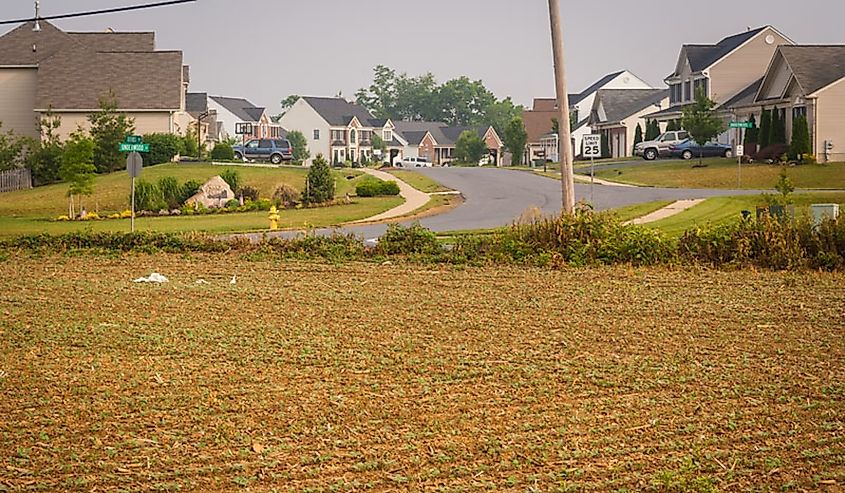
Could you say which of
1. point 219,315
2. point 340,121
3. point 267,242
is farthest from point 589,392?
point 340,121

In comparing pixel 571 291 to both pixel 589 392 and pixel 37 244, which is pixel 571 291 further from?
pixel 37 244

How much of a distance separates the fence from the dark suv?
1585 centimetres

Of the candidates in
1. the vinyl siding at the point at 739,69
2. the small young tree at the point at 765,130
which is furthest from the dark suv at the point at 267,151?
the small young tree at the point at 765,130

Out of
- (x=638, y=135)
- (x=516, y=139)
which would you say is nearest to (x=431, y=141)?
(x=516, y=139)

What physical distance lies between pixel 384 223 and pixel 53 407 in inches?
934

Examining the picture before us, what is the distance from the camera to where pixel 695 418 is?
9688mm

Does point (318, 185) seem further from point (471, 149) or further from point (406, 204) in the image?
point (471, 149)

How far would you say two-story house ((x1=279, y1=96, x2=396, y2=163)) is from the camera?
11538 centimetres

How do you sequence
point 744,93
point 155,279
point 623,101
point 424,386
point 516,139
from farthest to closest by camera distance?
point 516,139, point 623,101, point 744,93, point 155,279, point 424,386

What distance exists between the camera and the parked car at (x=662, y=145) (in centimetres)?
6394

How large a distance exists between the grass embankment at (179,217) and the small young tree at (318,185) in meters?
1.20

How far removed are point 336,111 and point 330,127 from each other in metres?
2.71

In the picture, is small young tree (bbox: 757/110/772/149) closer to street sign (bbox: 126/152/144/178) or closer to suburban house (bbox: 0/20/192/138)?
suburban house (bbox: 0/20/192/138)

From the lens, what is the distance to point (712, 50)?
71875mm
